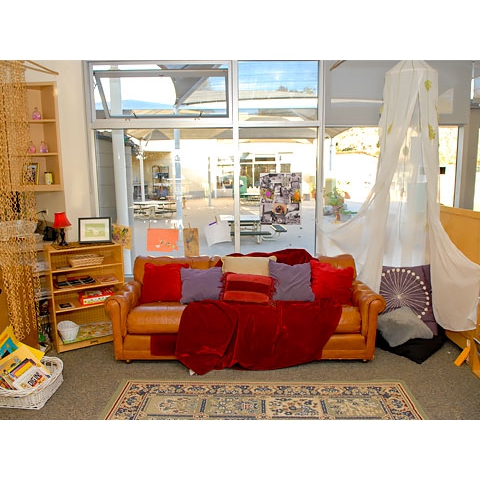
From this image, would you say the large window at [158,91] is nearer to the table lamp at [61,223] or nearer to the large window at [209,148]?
the large window at [209,148]

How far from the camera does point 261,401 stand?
3.12 metres

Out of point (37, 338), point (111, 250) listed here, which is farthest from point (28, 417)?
point (111, 250)

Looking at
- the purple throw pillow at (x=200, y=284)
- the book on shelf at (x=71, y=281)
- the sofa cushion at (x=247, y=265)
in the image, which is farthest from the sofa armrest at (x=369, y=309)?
the book on shelf at (x=71, y=281)

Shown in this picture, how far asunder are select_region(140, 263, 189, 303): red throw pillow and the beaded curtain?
1.05m

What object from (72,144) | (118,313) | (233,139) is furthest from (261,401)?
(72,144)

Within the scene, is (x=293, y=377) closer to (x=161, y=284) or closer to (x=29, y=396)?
(x=161, y=284)

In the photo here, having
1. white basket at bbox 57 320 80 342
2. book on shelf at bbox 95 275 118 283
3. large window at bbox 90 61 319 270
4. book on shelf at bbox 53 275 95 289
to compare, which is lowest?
white basket at bbox 57 320 80 342

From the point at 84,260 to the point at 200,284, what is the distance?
1.22 meters

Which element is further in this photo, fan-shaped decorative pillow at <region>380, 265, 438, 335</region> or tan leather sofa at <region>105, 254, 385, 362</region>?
fan-shaped decorative pillow at <region>380, 265, 438, 335</region>

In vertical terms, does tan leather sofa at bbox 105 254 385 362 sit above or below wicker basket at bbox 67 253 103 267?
below

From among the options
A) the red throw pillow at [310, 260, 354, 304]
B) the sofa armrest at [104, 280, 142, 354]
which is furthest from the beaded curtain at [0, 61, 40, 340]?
the red throw pillow at [310, 260, 354, 304]

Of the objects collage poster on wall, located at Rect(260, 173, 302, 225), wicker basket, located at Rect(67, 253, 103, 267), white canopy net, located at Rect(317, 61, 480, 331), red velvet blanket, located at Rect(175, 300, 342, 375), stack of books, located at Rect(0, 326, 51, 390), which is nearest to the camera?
stack of books, located at Rect(0, 326, 51, 390)

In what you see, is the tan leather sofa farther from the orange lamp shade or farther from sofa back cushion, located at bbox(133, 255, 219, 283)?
the orange lamp shade

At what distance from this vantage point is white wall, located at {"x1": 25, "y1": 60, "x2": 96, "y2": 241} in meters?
4.64
